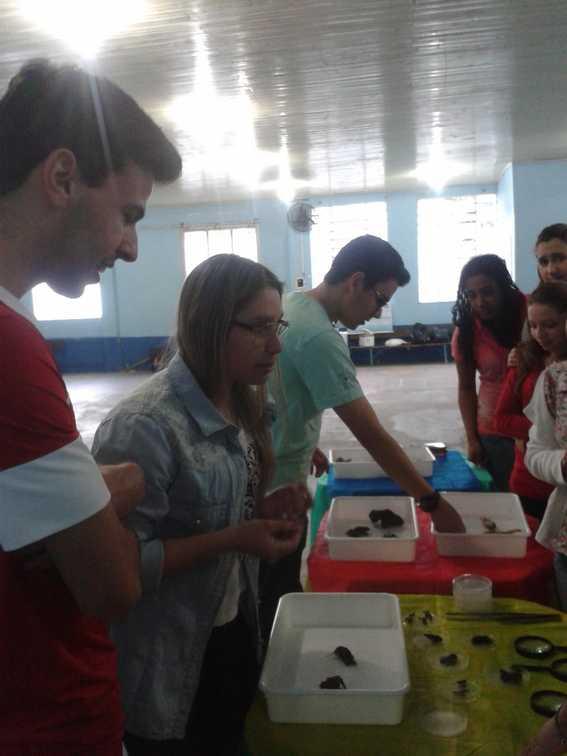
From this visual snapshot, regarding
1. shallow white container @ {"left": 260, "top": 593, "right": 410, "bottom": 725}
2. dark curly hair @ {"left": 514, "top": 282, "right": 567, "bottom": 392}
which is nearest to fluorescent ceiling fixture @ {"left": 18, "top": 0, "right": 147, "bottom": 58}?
dark curly hair @ {"left": 514, "top": 282, "right": 567, "bottom": 392}

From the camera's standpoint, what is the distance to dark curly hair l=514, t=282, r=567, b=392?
2.30 metres

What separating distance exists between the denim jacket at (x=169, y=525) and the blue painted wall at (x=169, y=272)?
31.8 ft

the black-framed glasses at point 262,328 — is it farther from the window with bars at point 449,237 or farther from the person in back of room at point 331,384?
the window with bars at point 449,237

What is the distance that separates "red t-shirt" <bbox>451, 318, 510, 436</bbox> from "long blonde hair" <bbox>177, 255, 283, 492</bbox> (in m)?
1.79

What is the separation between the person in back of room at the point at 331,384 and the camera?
6.40 feet

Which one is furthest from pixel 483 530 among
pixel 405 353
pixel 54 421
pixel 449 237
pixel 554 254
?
pixel 449 237

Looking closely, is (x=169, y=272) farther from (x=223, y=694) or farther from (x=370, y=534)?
(x=223, y=694)

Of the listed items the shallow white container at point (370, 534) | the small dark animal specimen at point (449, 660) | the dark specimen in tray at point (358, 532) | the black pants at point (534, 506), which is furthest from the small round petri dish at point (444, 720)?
the black pants at point (534, 506)

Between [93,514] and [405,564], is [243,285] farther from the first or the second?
[405,564]

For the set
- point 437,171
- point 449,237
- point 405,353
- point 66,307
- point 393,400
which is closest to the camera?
point 393,400

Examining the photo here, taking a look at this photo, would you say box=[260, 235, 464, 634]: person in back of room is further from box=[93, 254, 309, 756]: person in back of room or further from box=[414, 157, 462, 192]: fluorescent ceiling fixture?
box=[414, 157, 462, 192]: fluorescent ceiling fixture

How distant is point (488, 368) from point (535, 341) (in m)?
0.52

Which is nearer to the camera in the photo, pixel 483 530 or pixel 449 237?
pixel 483 530

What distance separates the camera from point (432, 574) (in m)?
1.82
